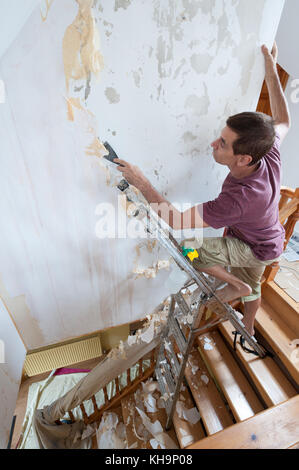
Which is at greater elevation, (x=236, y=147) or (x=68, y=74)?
(x=68, y=74)

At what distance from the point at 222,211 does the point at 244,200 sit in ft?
0.35

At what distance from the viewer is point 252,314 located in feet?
5.17

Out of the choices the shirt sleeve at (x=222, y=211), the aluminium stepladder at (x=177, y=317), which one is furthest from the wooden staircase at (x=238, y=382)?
the shirt sleeve at (x=222, y=211)

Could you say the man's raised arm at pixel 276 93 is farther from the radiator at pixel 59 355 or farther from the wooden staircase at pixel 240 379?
the radiator at pixel 59 355

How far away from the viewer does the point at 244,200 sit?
1059mm

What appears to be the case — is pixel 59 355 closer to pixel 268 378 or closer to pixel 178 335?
pixel 178 335

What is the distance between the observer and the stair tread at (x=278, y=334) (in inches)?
57.7

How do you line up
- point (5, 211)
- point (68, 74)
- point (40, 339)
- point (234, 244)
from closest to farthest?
point (68, 74)
point (5, 211)
point (234, 244)
point (40, 339)

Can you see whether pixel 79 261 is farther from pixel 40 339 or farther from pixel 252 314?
pixel 252 314

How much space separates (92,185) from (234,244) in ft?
2.84

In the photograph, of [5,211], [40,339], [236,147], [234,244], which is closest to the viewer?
[236,147]

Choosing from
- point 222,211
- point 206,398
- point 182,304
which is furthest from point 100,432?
point 222,211

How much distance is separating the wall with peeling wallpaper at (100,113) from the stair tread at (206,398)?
109 centimetres
